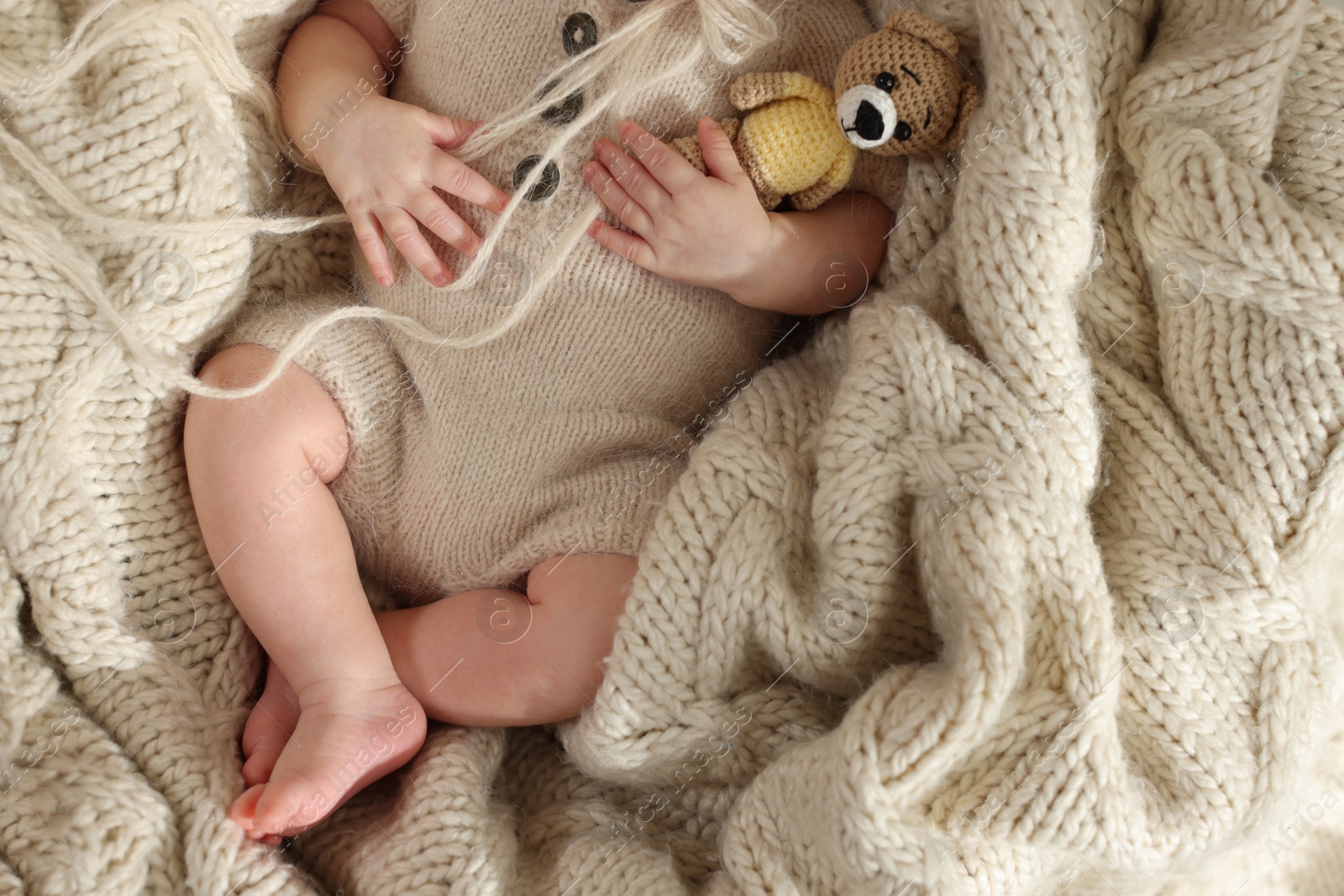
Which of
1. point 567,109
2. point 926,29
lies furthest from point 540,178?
point 926,29

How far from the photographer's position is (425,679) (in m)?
1.04

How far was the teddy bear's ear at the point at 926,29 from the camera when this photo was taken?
3.10 feet

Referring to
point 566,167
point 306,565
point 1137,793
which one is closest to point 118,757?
point 306,565

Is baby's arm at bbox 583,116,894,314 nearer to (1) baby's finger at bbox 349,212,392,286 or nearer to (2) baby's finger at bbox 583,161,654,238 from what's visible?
(2) baby's finger at bbox 583,161,654,238

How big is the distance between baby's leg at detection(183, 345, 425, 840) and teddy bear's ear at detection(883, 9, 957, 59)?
74 cm

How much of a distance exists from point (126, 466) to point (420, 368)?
1.07 feet

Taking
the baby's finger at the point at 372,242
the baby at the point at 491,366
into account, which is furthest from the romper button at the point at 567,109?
the baby's finger at the point at 372,242

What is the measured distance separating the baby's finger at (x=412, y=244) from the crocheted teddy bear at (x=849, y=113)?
30cm

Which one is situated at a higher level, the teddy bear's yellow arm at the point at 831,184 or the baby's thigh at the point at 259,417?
the teddy bear's yellow arm at the point at 831,184

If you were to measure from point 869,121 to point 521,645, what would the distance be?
638 mm

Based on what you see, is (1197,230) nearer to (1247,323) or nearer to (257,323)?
(1247,323)

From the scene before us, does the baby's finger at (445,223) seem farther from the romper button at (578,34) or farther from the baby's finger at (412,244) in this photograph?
the romper button at (578,34)

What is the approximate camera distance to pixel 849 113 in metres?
0.91

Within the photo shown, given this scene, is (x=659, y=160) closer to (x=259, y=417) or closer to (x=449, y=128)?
(x=449, y=128)
